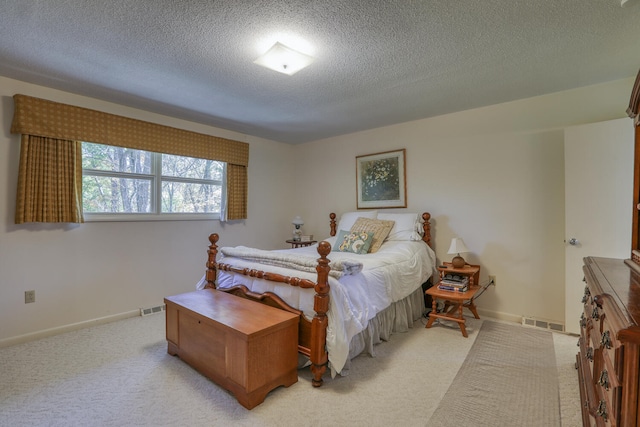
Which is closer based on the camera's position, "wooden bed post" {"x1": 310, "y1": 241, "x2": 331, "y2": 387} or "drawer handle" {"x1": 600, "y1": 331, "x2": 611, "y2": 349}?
"drawer handle" {"x1": 600, "y1": 331, "x2": 611, "y2": 349}

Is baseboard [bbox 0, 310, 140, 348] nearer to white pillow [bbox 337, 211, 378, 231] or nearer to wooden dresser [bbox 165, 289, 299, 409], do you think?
wooden dresser [bbox 165, 289, 299, 409]

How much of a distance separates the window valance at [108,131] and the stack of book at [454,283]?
3.01 meters

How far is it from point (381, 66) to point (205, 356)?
2472mm

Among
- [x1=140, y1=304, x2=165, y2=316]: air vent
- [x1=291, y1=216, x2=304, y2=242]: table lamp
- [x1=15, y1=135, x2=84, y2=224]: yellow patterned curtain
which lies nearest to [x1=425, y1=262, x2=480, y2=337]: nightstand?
[x1=291, y1=216, x2=304, y2=242]: table lamp

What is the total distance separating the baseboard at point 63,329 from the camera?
2621mm

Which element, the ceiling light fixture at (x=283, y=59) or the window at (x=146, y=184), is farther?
the window at (x=146, y=184)

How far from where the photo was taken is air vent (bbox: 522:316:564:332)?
2.90m

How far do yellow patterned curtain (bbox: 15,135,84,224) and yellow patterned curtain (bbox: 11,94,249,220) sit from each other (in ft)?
0.35

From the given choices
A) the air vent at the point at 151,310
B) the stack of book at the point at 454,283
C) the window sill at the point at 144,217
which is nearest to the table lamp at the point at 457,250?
the stack of book at the point at 454,283

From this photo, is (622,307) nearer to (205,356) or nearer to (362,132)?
(205,356)

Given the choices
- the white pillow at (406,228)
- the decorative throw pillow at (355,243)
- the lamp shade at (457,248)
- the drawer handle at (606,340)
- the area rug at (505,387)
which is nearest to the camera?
the drawer handle at (606,340)

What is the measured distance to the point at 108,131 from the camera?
3.07m

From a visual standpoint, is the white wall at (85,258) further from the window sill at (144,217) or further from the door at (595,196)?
the door at (595,196)

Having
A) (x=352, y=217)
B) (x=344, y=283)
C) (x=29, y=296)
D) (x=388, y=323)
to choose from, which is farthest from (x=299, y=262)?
(x=29, y=296)
